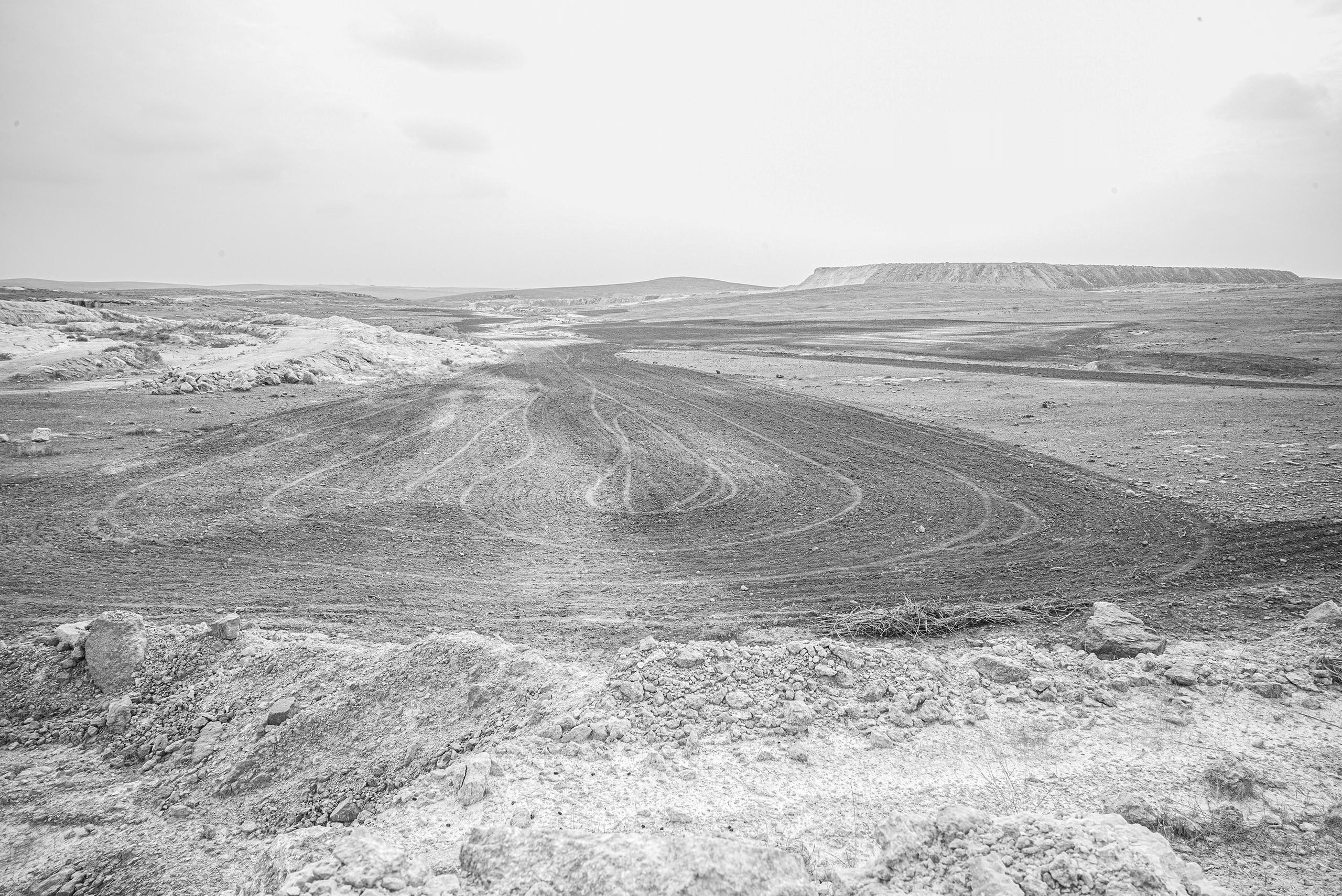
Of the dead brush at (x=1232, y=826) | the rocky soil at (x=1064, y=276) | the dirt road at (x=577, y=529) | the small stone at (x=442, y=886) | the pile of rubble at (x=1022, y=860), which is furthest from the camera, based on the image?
the rocky soil at (x=1064, y=276)

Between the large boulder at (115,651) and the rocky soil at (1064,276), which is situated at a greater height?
the rocky soil at (1064,276)

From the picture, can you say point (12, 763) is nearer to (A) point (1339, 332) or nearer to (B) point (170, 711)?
(B) point (170, 711)

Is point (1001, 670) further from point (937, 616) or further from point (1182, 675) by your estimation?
point (937, 616)

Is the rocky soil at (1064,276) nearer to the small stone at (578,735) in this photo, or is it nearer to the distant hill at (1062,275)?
the distant hill at (1062,275)

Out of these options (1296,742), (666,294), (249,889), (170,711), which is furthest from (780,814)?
(666,294)

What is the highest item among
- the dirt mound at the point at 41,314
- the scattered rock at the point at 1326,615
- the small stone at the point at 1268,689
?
the dirt mound at the point at 41,314

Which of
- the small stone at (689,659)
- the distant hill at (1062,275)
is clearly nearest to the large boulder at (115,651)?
the small stone at (689,659)

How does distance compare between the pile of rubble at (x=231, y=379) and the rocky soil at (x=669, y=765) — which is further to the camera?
the pile of rubble at (x=231, y=379)
